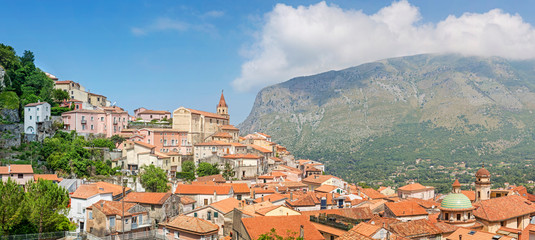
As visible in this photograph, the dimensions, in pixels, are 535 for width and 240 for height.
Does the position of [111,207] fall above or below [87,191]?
below

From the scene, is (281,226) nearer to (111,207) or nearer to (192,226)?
(192,226)

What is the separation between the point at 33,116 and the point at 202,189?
114 ft

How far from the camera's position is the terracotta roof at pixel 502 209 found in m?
41.2

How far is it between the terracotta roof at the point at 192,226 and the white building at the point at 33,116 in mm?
41038

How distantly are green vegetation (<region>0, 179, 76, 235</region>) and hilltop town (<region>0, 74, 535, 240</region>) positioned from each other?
1.73 metres

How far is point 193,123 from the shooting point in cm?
8931

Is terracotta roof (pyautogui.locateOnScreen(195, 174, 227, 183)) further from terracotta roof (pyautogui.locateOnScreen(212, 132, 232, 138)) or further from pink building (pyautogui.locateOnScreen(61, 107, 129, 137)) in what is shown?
pink building (pyautogui.locateOnScreen(61, 107, 129, 137))

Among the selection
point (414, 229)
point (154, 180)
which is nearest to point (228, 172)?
point (154, 180)

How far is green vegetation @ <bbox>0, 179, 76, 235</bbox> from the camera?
37.6m

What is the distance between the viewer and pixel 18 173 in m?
55.0

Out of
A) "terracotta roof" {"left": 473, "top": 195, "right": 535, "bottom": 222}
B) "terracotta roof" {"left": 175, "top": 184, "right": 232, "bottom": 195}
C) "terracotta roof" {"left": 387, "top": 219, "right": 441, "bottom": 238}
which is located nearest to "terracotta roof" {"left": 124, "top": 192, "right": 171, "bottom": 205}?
"terracotta roof" {"left": 175, "top": 184, "right": 232, "bottom": 195}

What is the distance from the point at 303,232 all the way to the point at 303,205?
59.4ft

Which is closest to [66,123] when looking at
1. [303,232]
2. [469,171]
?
[303,232]

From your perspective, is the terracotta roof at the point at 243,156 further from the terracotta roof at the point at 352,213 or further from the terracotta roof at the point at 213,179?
the terracotta roof at the point at 352,213
